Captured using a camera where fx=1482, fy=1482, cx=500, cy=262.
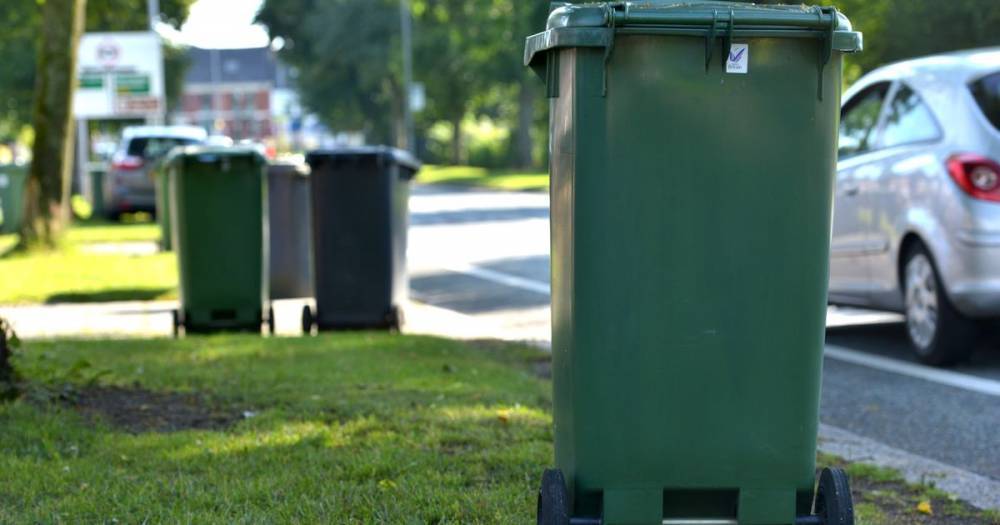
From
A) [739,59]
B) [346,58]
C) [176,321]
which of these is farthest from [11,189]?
[346,58]

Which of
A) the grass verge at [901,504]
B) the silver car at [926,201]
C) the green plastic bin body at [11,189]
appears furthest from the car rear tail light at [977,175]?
the green plastic bin body at [11,189]

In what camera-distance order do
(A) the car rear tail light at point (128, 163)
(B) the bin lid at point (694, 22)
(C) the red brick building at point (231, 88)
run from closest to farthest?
(B) the bin lid at point (694, 22), (A) the car rear tail light at point (128, 163), (C) the red brick building at point (231, 88)

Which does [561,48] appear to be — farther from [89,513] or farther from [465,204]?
[465,204]

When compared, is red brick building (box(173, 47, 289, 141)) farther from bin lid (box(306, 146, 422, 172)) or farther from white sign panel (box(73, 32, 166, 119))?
bin lid (box(306, 146, 422, 172))

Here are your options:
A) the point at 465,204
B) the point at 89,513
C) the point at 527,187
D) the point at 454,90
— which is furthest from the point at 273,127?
the point at 89,513

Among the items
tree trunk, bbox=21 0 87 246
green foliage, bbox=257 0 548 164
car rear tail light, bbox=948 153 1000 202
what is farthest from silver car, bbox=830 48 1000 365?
green foliage, bbox=257 0 548 164

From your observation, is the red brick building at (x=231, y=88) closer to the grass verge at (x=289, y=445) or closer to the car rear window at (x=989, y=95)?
the car rear window at (x=989, y=95)

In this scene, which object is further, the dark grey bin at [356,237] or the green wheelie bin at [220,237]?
the green wheelie bin at [220,237]

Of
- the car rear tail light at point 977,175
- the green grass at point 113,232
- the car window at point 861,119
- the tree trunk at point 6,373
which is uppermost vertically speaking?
the car window at point 861,119

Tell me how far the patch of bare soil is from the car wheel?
3932mm

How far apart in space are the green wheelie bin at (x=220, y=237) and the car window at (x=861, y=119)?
12.4ft

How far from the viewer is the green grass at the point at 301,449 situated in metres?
4.57

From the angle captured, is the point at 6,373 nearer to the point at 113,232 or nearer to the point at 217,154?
the point at 217,154

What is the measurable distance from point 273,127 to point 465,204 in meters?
85.0
